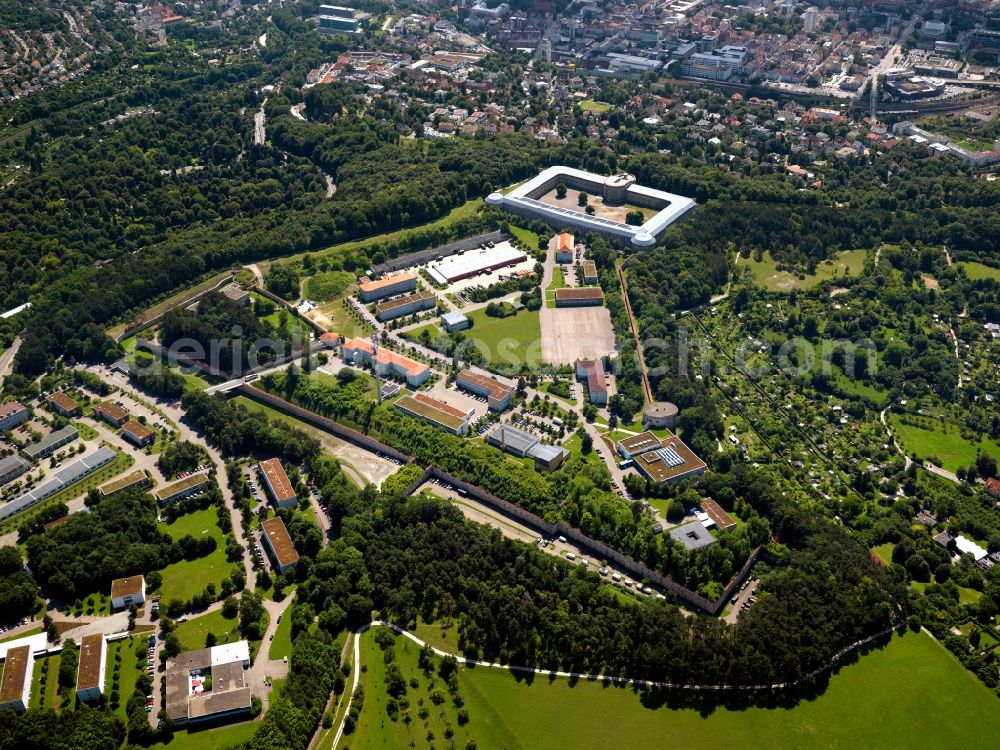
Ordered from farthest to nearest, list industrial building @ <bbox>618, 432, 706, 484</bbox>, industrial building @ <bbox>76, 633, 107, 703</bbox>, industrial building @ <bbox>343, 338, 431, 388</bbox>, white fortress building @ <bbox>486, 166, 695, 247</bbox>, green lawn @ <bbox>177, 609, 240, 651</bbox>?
white fortress building @ <bbox>486, 166, 695, 247</bbox> < industrial building @ <bbox>343, 338, 431, 388</bbox> < industrial building @ <bbox>618, 432, 706, 484</bbox> < green lawn @ <bbox>177, 609, 240, 651</bbox> < industrial building @ <bbox>76, 633, 107, 703</bbox>

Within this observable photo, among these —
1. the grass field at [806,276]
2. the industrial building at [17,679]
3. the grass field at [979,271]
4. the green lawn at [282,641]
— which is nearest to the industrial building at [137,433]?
the industrial building at [17,679]

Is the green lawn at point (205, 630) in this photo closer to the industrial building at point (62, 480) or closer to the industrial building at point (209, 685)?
the industrial building at point (209, 685)

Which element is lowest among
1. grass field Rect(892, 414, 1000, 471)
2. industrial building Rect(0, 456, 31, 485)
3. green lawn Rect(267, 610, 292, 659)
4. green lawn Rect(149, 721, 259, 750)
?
industrial building Rect(0, 456, 31, 485)

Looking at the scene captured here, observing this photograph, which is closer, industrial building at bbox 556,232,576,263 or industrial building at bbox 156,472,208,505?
industrial building at bbox 156,472,208,505

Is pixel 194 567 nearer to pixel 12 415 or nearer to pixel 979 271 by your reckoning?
pixel 12 415

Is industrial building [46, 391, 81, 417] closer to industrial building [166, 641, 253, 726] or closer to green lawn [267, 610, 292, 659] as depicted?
industrial building [166, 641, 253, 726]

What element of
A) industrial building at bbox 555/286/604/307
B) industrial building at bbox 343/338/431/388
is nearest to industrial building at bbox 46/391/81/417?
industrial building at bbox 343/338/431/388
